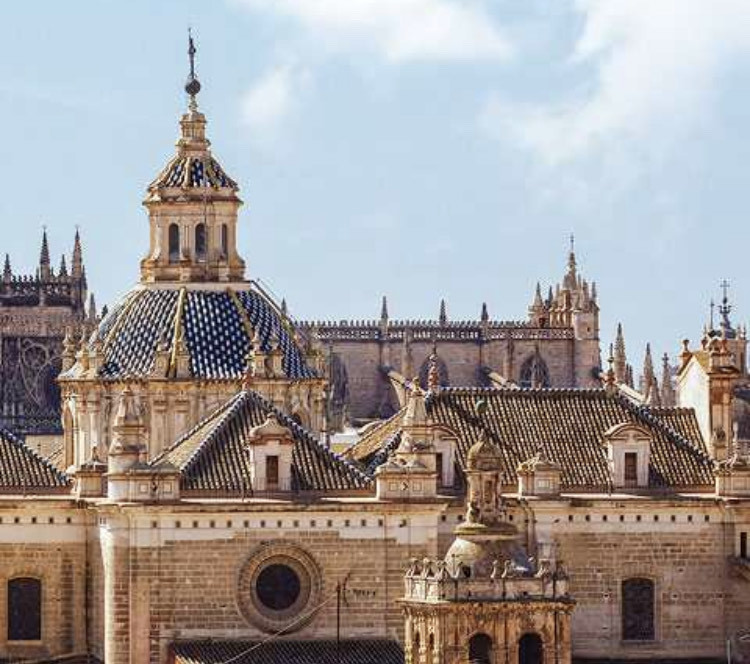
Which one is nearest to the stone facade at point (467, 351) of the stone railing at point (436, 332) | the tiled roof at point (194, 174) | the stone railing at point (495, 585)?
the stone railing at point (436, 332)

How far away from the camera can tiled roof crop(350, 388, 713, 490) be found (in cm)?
9669

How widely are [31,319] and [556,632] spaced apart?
92.9 metres

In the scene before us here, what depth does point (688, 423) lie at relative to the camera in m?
101

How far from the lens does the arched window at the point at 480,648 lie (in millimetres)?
85625

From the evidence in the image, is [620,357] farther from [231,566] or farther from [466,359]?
[231,566]

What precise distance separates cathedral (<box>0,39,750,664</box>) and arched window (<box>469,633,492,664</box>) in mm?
44

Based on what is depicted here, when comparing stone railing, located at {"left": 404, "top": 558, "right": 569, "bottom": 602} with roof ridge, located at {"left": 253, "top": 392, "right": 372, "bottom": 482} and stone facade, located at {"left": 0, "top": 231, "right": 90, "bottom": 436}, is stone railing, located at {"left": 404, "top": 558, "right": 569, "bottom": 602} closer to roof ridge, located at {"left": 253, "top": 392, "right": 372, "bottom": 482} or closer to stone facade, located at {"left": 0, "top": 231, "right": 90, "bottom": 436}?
roof ridge, located at {"left": 253, "top": 392, "right": 372, "bottom": 482}

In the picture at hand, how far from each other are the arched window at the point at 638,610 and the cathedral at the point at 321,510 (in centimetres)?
5

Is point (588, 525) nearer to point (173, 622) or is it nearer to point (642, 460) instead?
point (642, 460)

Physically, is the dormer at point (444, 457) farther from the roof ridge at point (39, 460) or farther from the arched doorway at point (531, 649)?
the roof ridge at point (39, 460)

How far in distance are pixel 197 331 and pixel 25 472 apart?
9.69 metres

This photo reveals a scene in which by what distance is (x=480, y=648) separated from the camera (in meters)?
85.8

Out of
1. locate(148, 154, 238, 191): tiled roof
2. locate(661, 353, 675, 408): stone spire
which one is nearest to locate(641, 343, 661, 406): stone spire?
locate(661, 353, 675, 408): stone spire

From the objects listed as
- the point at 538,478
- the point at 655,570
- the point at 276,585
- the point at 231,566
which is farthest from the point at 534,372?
the point at 231,566
